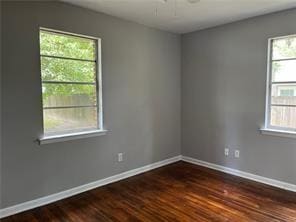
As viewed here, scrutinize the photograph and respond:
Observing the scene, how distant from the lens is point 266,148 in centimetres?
333

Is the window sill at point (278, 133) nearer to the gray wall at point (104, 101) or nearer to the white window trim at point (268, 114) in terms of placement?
the white window trim at point (268, 114)

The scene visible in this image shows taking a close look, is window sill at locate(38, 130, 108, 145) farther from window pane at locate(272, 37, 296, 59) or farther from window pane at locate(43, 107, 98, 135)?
window pane at locate(272, 37, 296, 59)

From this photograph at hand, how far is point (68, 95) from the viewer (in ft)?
9.83

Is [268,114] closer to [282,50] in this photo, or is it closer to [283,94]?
[283,94]

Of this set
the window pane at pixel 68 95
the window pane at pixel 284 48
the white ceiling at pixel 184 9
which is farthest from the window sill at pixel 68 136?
the window pane at pixel 284 48

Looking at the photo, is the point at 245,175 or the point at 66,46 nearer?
the point at 66,46

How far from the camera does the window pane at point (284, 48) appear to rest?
3.07m

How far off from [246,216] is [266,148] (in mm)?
1242

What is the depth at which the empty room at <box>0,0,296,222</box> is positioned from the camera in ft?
8.31

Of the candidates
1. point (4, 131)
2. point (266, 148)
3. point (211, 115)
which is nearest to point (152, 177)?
point (211, 115)

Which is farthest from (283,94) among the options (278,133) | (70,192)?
(70,192)

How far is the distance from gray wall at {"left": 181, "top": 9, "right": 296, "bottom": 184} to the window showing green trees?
192 cm

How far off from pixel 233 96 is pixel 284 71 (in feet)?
2.63

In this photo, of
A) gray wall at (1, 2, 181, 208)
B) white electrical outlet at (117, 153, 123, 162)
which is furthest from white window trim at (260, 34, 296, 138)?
white electrical outlet at (117, 153, 123, 162)
